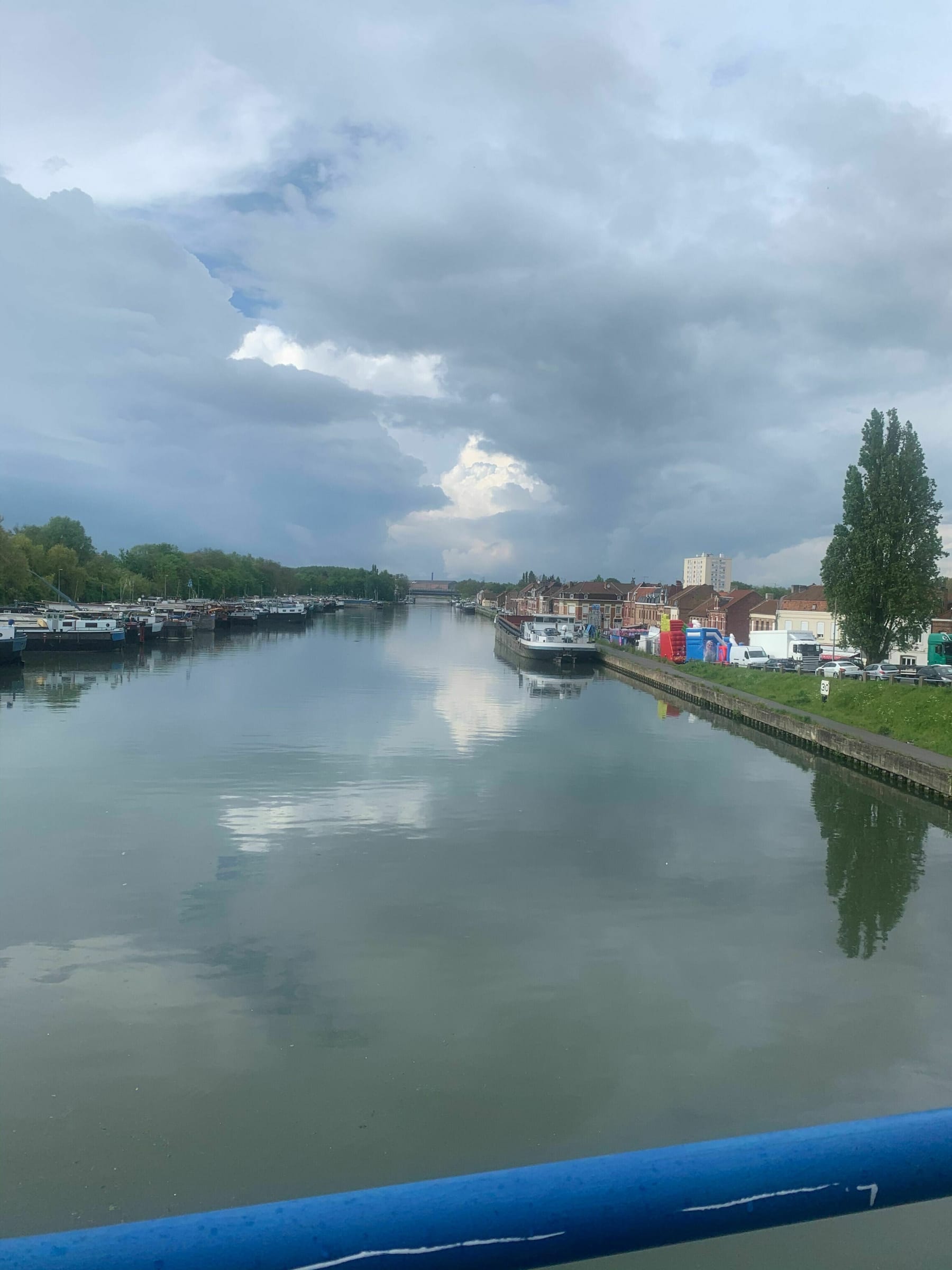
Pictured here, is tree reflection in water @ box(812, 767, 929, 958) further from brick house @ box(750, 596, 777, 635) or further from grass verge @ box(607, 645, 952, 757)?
brick house @ box(750, 596, 777, 635)

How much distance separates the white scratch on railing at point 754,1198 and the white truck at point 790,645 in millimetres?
43541

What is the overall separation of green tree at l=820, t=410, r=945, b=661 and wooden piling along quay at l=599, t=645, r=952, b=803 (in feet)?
18.5

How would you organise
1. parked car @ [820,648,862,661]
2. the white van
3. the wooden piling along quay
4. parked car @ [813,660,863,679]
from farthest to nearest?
the white van
parked car @ [820,648,862,661]
parked car @ [813,660,863,679]
the wooden piling along quay

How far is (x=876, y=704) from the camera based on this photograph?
27.6 m

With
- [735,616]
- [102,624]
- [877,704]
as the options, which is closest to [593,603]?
[735,616]

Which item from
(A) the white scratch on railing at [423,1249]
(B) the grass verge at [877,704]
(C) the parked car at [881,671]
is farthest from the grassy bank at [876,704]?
(A) the white scratch on railing at [423,1249]

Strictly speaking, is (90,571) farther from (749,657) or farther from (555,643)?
(749,657)

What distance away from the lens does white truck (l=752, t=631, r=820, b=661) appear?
43500 mm

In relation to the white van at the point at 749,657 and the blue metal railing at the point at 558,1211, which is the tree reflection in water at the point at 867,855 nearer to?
the blue metal railing at the point at 558,1211

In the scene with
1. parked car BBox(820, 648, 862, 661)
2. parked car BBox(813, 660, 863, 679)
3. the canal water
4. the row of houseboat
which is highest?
the row of houseboat

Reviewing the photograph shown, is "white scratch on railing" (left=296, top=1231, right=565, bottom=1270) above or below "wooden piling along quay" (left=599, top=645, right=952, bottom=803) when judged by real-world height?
above

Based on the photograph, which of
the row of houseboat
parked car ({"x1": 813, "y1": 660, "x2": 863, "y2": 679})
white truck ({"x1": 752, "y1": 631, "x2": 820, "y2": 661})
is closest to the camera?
parked car ({"x1": 813, "y1": 660, "x2": 863, "y2": 679})

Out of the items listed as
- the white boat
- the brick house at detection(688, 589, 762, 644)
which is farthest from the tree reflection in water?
the brick house at detection(688, 589, 762, 644)

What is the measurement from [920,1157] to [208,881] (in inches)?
476
